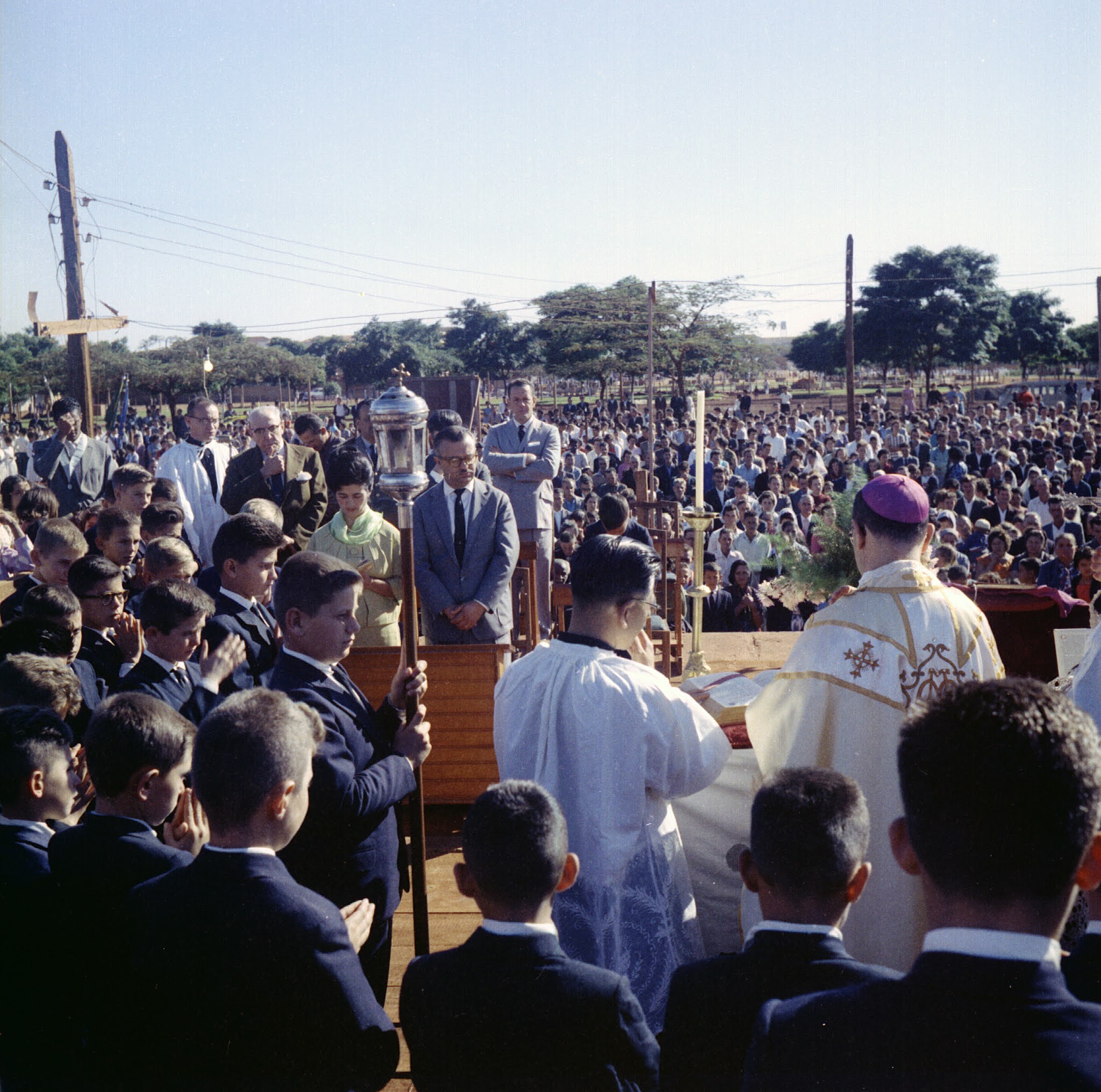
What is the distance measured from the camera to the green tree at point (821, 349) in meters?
69.5

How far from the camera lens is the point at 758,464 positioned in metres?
18.3

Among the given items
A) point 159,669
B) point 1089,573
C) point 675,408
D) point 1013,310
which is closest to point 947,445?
point 1089,573

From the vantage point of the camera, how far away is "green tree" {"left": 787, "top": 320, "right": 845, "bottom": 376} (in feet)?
228

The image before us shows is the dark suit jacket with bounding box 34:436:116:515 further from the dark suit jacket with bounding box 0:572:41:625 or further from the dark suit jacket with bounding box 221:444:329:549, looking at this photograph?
the dark suit jacket with bounding box 0:572:41:625

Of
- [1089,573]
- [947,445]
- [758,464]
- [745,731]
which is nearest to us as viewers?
[745,731]

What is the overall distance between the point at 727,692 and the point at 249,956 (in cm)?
251

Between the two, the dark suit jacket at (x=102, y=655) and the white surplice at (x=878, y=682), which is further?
the dark suit jacket at (x=102, y=655)

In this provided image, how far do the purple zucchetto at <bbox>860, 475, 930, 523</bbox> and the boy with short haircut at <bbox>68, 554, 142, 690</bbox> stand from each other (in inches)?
106

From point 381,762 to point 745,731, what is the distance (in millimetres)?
1621

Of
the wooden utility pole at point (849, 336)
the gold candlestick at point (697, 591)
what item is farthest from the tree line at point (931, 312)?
the gold candlestick at point (697, 591)

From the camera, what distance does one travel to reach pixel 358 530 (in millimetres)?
5508

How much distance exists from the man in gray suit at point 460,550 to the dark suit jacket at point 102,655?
1.78 metres

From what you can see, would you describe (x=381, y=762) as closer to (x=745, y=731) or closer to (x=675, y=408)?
(x=745, y=731)

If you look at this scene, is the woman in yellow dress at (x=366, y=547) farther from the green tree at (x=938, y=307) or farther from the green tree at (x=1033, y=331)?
the green tree at (x=1033, y=331)
